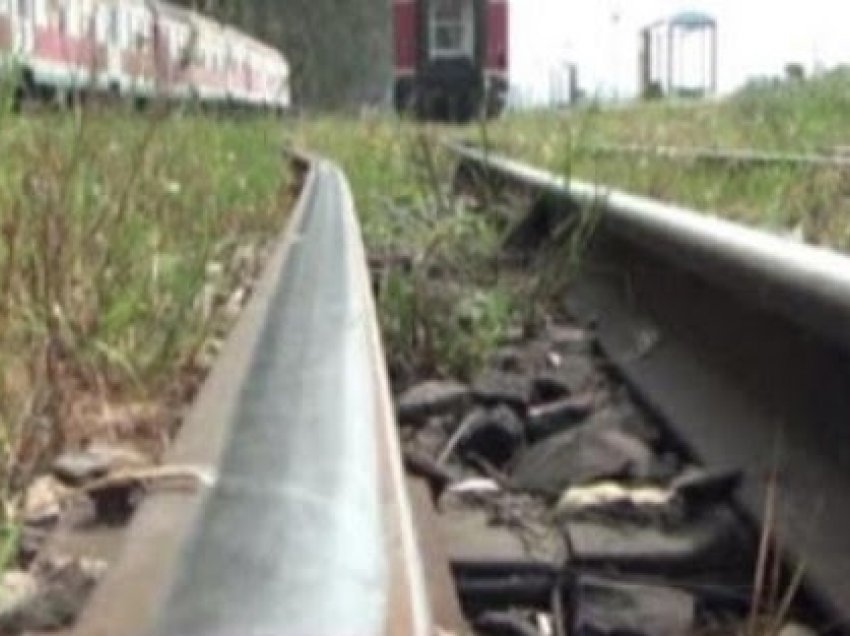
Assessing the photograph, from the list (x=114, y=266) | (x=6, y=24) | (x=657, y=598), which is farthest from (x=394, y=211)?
(x=657, y=598)

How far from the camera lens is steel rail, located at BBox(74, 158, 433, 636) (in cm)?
117

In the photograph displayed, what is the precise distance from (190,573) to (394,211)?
541cm

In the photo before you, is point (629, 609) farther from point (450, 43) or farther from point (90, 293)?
point (450, 43)

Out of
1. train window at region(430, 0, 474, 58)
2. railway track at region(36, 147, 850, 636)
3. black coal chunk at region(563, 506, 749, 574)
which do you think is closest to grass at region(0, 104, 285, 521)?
Result: railway track at region(36, 147, 850, 636)

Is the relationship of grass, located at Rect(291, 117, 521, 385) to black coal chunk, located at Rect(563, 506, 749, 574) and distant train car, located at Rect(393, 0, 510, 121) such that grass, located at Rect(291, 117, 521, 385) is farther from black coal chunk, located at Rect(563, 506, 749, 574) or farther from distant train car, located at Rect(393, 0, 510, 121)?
distant train car, located at Rect(393, 0, 510, 121)

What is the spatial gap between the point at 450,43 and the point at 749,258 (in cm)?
2816

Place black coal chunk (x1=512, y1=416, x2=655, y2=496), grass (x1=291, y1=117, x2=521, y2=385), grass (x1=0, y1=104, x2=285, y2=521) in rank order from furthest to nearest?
grass (x1=291, y1=117, x2=521, y2=385) < black coal chunk (x1=512, y1=416, x2=655, y2=496) < grass (x1=0, y1=104, x2=285, y2=521)

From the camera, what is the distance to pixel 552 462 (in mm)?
3102

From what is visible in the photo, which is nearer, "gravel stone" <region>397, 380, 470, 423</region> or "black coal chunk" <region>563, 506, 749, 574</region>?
"black coal chunk" <region>563, 506, 749, 574</region>

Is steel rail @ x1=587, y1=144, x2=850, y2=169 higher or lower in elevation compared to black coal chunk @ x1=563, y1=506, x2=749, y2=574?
higher

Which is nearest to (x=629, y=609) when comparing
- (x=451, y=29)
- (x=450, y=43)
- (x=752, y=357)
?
(x=752, y=357)

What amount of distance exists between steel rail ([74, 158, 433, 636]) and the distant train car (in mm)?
26276

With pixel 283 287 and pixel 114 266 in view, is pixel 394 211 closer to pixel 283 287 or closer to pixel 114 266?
pixel 114 266

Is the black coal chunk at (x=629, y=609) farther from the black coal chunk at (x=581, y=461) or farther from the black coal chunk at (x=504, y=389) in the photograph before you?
the black coal chunk at (x=504, y=389)
